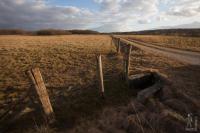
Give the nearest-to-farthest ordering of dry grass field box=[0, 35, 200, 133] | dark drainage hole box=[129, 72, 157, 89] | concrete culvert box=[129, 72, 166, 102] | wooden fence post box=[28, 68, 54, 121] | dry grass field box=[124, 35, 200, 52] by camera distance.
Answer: dry grass field box=[0, 35, 200, 133] < wooden fence post box=[28, 68, 54, 121] < concrete culvert box=[129, 72, 166, 102] < dark drainage hole box=[129, 72, 157, 89] < dry grass field box=[124, 35, 200, 52]

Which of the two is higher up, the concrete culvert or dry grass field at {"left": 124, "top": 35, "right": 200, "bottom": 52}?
the concrete culvert

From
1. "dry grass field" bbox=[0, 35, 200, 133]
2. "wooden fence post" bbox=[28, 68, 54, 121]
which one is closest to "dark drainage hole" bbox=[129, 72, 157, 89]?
"dry grass field" bbox=[0, 35, 200, 133]

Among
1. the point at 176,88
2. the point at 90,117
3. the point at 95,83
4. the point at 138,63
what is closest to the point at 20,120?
the point at 90,117

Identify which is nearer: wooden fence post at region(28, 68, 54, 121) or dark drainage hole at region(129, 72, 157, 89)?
wooden fence post at region(28, 68, 54, 121)

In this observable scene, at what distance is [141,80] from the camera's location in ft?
35.9

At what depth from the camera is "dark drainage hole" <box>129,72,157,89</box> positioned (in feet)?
35.3

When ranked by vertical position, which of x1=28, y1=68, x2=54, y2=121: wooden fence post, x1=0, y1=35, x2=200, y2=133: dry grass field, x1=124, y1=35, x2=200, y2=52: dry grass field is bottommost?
x1=124, y1=35, x2=200, y2=52: dry grass field

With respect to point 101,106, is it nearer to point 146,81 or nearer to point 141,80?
point 141,80

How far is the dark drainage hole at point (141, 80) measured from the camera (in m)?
10.8

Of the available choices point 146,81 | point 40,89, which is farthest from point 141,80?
point 40,89

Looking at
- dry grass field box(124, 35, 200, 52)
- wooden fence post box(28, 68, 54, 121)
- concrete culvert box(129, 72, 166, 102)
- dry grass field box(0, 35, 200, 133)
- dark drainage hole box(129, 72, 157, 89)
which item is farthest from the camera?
dry grass field box(124, 35, 200, 52)

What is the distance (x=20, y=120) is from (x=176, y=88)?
6.34 meters

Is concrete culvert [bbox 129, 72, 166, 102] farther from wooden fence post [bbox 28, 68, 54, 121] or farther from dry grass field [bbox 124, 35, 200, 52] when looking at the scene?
dry grass field [bbox 124, 35, 200, 52]

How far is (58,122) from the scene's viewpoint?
308 inches
